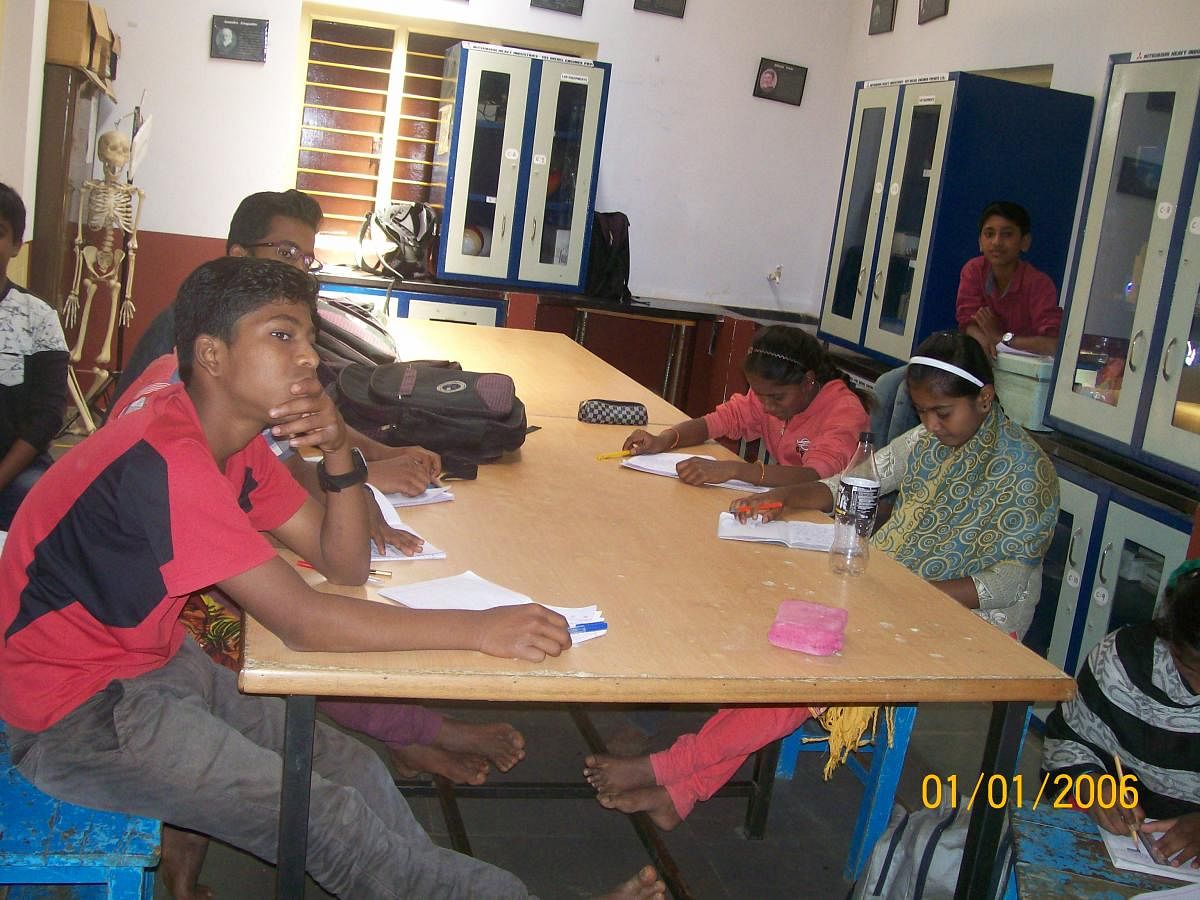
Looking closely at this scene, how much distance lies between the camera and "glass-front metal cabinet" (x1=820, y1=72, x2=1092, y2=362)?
456 centimetres

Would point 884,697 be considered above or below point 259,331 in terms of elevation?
Result: below

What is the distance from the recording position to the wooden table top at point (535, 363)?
11.5 ft

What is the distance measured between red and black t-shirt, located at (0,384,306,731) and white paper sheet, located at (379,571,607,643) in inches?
10.0

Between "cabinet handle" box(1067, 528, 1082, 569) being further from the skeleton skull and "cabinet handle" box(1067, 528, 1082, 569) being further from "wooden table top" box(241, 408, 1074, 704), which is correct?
the skeleton skull

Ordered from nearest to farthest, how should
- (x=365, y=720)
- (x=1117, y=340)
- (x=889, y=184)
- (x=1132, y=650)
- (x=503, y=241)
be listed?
(x=1132, y=650) < (x=365, y=720) < (x=1117, y=340) < (x=889, y=184) < (x=503, y=241)

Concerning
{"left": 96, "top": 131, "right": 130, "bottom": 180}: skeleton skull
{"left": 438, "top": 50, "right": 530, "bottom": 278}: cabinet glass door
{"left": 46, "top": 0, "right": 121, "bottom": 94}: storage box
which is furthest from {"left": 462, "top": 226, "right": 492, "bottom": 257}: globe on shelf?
{"left": 46, "top": 0, "right": 121, "bottom": 94}: storage box

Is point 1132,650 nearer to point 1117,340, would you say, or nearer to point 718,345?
point 1117,340

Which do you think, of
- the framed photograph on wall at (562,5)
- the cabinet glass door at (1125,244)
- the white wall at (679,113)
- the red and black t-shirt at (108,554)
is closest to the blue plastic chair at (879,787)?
the red and black t-shirt at (108,554)

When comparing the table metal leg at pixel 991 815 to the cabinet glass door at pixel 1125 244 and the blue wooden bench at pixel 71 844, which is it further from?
the cabinet glass door at pixel 1125 244

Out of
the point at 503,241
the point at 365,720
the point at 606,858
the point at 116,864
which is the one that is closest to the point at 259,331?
the point at 116,864

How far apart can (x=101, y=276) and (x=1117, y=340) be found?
4219 mm

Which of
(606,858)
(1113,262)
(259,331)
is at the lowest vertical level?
(606,858)

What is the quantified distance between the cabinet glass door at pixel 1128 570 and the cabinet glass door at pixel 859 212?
7.25 ft

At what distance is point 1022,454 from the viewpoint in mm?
2482
